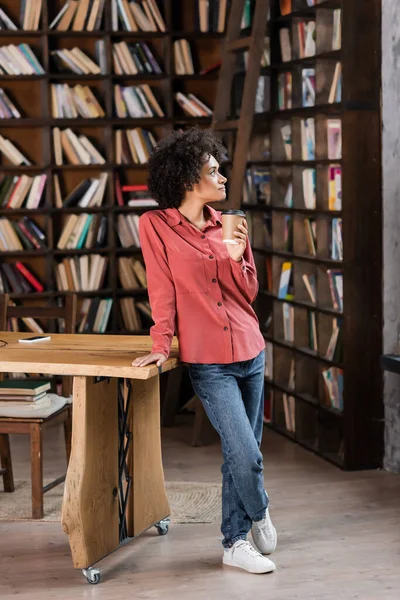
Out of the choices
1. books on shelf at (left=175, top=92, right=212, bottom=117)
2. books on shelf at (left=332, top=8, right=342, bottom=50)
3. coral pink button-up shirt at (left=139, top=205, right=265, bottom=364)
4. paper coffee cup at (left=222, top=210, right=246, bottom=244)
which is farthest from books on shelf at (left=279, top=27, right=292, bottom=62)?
paper coffee cup at (left=222, top=210, right=246, bottom=244)

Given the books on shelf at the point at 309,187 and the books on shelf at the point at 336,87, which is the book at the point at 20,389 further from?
the books on shelf at the point at 336,87

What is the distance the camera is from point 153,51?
6.48 metres

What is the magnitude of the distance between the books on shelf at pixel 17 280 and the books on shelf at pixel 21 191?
375 mm

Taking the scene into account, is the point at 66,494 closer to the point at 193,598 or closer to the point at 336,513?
the point at 193,598

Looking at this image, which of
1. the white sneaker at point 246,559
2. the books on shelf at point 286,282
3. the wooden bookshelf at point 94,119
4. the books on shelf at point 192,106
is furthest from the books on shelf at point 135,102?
the white sneaker at point 246,559

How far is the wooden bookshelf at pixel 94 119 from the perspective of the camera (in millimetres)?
6309

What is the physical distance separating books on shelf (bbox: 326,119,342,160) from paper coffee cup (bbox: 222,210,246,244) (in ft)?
5.75

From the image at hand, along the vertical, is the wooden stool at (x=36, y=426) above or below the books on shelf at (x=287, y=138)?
below

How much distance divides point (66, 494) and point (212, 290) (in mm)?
881

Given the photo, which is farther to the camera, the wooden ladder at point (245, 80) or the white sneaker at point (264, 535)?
the wooden ladder at point (245, 80)

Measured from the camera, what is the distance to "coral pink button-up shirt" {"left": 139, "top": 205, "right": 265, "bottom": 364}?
11.8 feet

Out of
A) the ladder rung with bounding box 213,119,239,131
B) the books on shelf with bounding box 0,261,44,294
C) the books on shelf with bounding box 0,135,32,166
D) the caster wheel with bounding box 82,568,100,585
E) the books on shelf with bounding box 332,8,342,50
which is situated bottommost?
the caster wheel with bounding box 82,568,100,585

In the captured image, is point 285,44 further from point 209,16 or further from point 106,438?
point 106,438

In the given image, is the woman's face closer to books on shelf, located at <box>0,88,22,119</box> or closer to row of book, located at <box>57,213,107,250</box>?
row of book, located at <box>57,213,107,250</box>
